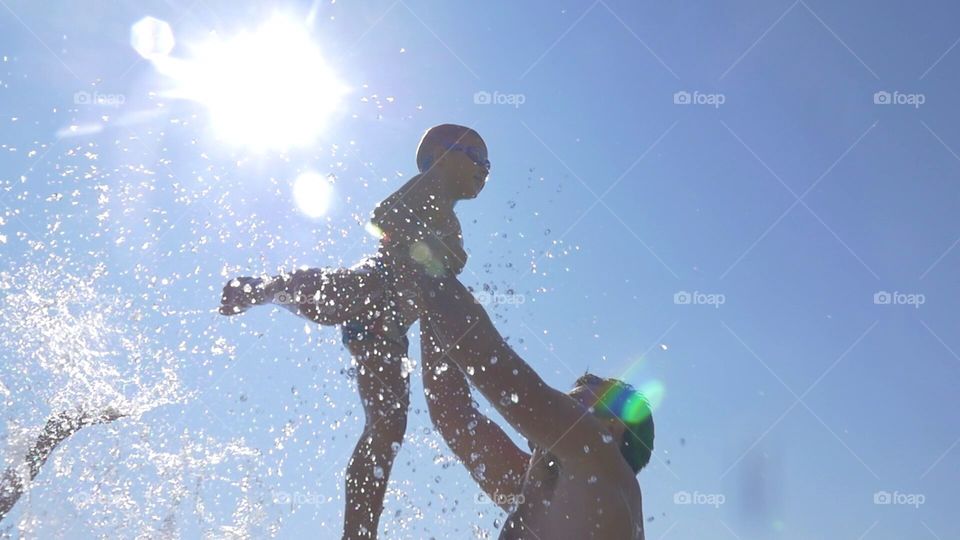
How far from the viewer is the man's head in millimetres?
2707

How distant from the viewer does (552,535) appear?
2.30 m

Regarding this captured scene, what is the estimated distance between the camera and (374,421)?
4.15 meters

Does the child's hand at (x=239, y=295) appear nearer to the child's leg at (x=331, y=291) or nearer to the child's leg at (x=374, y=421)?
the child's leg at (x=331, y=291)

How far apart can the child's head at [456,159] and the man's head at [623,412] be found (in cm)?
113

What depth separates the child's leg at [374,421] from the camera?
3.92m


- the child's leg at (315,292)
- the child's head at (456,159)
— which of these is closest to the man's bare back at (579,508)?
the child's head at (456,159)

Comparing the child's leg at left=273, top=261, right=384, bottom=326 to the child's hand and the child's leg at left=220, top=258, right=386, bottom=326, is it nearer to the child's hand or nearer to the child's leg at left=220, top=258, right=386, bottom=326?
the child's leg at left=220, top=258, right=386, bottom=326

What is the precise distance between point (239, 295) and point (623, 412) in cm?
216

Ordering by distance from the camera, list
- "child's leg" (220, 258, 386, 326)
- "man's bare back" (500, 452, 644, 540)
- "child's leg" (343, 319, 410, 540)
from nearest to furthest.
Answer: "man's bare back" (500, 452, 644, 540)
"child's leg" (343, 319, 410, 540)
"child's leg" (220, 258, 386, 326)

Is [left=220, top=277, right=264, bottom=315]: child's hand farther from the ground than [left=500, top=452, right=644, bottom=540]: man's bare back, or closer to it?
farther from the ground

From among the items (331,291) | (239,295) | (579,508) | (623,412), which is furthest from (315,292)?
(579,508)

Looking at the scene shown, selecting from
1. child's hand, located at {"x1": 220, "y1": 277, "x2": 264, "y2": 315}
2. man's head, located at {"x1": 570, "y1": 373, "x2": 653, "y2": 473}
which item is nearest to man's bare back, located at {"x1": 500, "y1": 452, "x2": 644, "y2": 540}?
man's head, located at {"x1": 570, "y1": 373, "x2": 653, "y2": 473}

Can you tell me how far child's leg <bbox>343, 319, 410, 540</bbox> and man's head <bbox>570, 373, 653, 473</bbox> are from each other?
5.12 feet

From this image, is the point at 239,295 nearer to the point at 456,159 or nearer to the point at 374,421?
the point at 374,421
